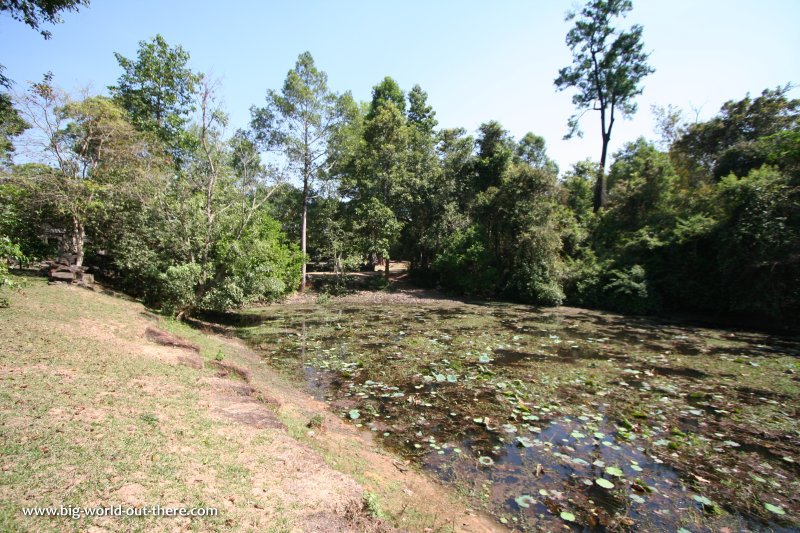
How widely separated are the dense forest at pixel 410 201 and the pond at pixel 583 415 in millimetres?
3529

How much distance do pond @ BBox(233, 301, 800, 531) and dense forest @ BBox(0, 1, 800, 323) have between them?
11.6ft

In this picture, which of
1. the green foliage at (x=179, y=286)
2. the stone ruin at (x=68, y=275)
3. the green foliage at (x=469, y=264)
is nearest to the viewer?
the green foliage at (x=179, y=286)

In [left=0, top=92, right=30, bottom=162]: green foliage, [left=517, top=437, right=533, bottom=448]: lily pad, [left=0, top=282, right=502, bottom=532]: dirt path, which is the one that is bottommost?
[left=517, top=437, right=533, bottom=448]: lily pad

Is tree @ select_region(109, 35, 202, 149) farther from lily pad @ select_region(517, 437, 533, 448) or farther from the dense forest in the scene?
lily pad @ select_region(517, 437, 533, 448)

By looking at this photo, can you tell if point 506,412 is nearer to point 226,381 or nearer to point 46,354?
point 226,381

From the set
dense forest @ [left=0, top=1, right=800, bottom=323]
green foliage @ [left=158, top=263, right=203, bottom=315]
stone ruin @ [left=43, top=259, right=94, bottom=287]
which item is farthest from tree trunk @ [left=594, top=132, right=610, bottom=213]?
stone ruin @ [left=43, top=259, right=94, bottom=287]

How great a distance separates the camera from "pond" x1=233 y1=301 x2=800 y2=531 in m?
3.93

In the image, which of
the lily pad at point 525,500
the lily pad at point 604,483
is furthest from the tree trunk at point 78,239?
the lily pad at point 604,483

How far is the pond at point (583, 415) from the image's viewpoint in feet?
12.9

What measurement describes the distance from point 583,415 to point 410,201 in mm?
19791

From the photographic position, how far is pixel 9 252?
5.66m

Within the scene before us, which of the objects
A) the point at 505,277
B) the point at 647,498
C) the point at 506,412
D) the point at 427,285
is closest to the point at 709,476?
the point at 647,498

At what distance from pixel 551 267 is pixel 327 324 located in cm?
1216

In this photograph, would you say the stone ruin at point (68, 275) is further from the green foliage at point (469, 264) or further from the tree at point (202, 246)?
the green foliage at point (469, 264)
